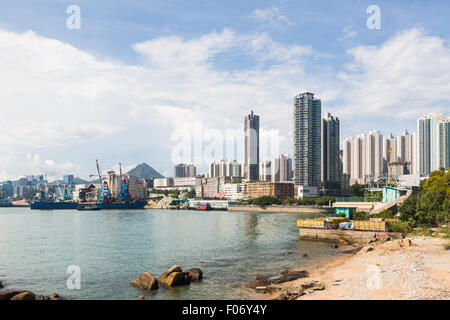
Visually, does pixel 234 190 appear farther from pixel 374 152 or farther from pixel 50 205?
pixel 50 205

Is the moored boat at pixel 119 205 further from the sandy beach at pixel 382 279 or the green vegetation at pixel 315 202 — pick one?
the sandy beach at pixel 382 279

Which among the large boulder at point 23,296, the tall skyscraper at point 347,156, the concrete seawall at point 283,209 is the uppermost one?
the tall skyscraper at point 347,156

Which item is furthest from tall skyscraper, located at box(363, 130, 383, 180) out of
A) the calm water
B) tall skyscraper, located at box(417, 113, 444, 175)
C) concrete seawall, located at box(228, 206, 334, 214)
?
the calm water

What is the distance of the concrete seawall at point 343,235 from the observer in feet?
110

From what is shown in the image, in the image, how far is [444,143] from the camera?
12025 centimetres

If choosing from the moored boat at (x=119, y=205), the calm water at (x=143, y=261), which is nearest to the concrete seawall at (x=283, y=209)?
the moored boat at (x=119, y=205)

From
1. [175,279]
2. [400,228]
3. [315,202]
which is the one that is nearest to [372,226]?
[400,228]

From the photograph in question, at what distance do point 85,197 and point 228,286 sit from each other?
193751mm

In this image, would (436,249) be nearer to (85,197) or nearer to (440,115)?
(440,115)

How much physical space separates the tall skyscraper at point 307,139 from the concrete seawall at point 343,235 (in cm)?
11560

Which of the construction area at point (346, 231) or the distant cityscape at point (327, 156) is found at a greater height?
the distant cityscape at point (327, 156)

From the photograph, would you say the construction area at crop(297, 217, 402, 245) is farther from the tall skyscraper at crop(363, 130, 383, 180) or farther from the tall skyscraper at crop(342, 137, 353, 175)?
the tall skyscraper at crop(342, 137, 353, 175)

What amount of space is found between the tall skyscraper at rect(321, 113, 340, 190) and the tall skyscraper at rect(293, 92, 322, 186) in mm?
5458
